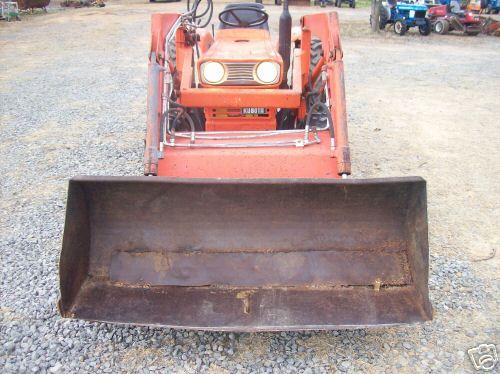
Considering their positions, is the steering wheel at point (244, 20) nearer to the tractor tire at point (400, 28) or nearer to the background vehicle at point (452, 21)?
the tractor tire at point (400, 28)

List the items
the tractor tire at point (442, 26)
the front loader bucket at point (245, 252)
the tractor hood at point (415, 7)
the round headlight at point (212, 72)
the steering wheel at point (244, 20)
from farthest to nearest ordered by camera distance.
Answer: the tractor tire at point (442, 26)
the tractor hood at point (415, 7)
the steering wheel at point (244, 20)
the round headlight at point (212, 72)
the front loader bucket at point (245, 252)

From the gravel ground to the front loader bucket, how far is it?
0.26m

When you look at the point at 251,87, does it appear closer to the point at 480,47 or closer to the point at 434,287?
the point at 434,287

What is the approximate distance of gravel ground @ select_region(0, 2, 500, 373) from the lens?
101 inches

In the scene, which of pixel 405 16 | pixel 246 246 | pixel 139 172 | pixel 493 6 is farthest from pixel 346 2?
pixel 246 246

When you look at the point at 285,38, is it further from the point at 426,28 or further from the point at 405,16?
the point at 426,28

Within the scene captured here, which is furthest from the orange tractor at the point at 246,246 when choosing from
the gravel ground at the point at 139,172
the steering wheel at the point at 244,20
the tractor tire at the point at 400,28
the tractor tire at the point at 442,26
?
the tractor tire at the point at 442,26

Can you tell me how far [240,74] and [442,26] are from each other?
1479cm

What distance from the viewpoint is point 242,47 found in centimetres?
394

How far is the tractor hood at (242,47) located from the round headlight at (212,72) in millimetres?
44

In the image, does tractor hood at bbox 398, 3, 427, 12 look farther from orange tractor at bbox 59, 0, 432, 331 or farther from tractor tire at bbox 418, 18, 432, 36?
orange tractor at bbox 59, 0, 432, 331

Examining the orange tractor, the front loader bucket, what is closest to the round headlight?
the orange tractor

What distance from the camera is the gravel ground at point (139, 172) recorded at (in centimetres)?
256

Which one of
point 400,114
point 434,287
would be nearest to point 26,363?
point 434,287
